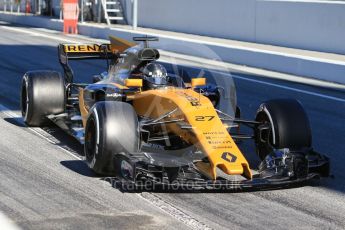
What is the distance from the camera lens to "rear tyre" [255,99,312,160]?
7.48 m

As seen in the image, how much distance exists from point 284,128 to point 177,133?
3.65ft

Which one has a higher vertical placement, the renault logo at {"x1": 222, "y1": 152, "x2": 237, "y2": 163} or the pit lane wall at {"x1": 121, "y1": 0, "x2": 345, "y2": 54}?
the pit lane wall at {"x1": 121, "y1": 0, "x2": 345, "y2": 54}

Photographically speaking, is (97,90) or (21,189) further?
(97,90)

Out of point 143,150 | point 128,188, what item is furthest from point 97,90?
point 128,188

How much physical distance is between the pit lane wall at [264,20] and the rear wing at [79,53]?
882 cm

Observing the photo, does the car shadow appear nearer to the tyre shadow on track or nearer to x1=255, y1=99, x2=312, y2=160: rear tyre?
x1=255, y1=99, x2=312, y2=160: rear tyre

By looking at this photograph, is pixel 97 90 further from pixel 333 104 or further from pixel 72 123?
pixel 333 104

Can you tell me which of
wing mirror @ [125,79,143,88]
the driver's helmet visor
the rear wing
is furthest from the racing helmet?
the rear wing

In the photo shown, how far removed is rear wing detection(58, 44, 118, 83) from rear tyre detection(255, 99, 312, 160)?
9.54 ft

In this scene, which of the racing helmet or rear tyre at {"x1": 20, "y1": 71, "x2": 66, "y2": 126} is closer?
the racing helmet

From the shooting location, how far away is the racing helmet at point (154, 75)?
8156 millimetres

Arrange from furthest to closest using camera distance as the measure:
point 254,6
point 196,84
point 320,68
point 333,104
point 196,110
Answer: point 254,6 → point 320,68 → point 333,104 → point 196,84 → point 196,110

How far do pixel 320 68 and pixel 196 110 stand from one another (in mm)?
9068

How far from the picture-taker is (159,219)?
5957 millimetres
